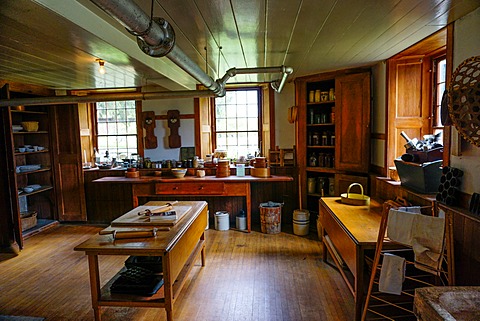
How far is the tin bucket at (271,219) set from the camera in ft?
15.4

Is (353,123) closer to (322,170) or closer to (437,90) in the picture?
(322,170)

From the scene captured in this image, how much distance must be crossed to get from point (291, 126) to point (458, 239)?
3.23 m

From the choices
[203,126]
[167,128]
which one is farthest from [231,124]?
[167,128]

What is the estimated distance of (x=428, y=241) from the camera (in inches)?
79.9

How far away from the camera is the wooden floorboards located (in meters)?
2.71

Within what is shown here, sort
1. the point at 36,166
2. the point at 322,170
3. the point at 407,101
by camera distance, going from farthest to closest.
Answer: the point at 36,166 → the point at 322,170 → the point at 407,101

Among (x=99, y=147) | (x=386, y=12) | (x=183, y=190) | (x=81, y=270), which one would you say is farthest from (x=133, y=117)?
(x=386, y=12)

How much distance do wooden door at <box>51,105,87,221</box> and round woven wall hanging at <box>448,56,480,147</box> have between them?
17.3ft

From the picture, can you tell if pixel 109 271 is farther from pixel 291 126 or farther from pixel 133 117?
pixel 291 126

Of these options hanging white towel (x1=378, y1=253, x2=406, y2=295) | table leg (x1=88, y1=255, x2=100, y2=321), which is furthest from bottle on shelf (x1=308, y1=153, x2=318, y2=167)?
table leg (x1=88, y1=255, x2=100, y2=321)

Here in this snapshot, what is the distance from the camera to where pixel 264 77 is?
475cm

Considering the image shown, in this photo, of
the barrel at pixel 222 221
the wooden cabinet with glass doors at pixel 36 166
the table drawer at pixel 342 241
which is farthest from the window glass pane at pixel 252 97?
the wooden cabinet with glass doors at pixel 36 166

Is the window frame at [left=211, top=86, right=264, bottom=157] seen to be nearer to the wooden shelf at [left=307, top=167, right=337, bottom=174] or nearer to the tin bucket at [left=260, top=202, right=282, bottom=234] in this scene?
the wooden shelf at [left=307, top=167, right=337, bottom=174]

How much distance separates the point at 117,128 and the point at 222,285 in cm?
378
